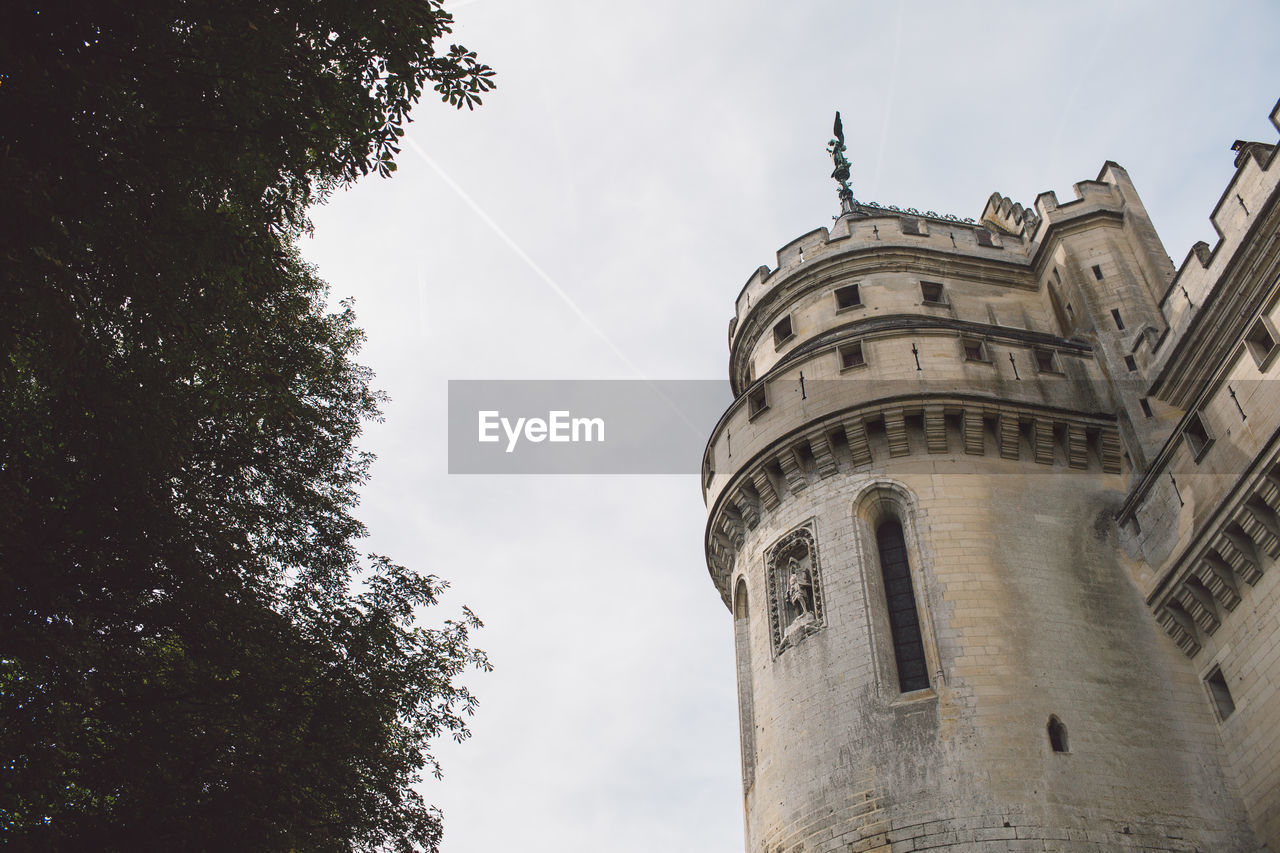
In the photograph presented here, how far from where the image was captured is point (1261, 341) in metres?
16.5

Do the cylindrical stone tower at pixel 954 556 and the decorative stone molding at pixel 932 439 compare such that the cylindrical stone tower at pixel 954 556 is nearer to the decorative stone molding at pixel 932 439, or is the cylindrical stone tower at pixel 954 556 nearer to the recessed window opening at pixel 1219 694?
the decorative stone molding at pixel 932 439

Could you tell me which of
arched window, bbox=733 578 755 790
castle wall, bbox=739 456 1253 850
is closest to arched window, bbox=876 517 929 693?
castle wall, bbox=739 456 1253 850

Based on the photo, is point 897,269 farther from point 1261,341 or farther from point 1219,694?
point 1219,694

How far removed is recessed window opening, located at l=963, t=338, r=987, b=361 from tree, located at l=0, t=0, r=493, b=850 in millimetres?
11970

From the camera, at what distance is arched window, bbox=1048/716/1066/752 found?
15.5 m

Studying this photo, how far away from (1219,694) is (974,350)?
24.7 feet

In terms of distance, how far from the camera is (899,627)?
17672 millimetres

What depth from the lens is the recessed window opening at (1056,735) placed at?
50.7 feet

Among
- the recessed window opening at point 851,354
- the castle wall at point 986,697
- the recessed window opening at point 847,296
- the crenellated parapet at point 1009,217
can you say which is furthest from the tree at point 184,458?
the crenellated parapet at point 1009,217

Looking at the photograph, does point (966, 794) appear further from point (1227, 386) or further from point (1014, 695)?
point (1227, 386)

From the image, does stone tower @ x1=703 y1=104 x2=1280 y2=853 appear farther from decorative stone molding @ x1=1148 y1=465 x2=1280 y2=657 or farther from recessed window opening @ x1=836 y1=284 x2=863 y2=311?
recessed window opening @ x1=836 y1=284 x2=863 y2=311

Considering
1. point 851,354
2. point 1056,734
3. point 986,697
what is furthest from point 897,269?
point 1056,734

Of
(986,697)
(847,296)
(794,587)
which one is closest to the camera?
(986,697)

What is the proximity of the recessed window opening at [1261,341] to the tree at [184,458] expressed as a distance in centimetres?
1275
